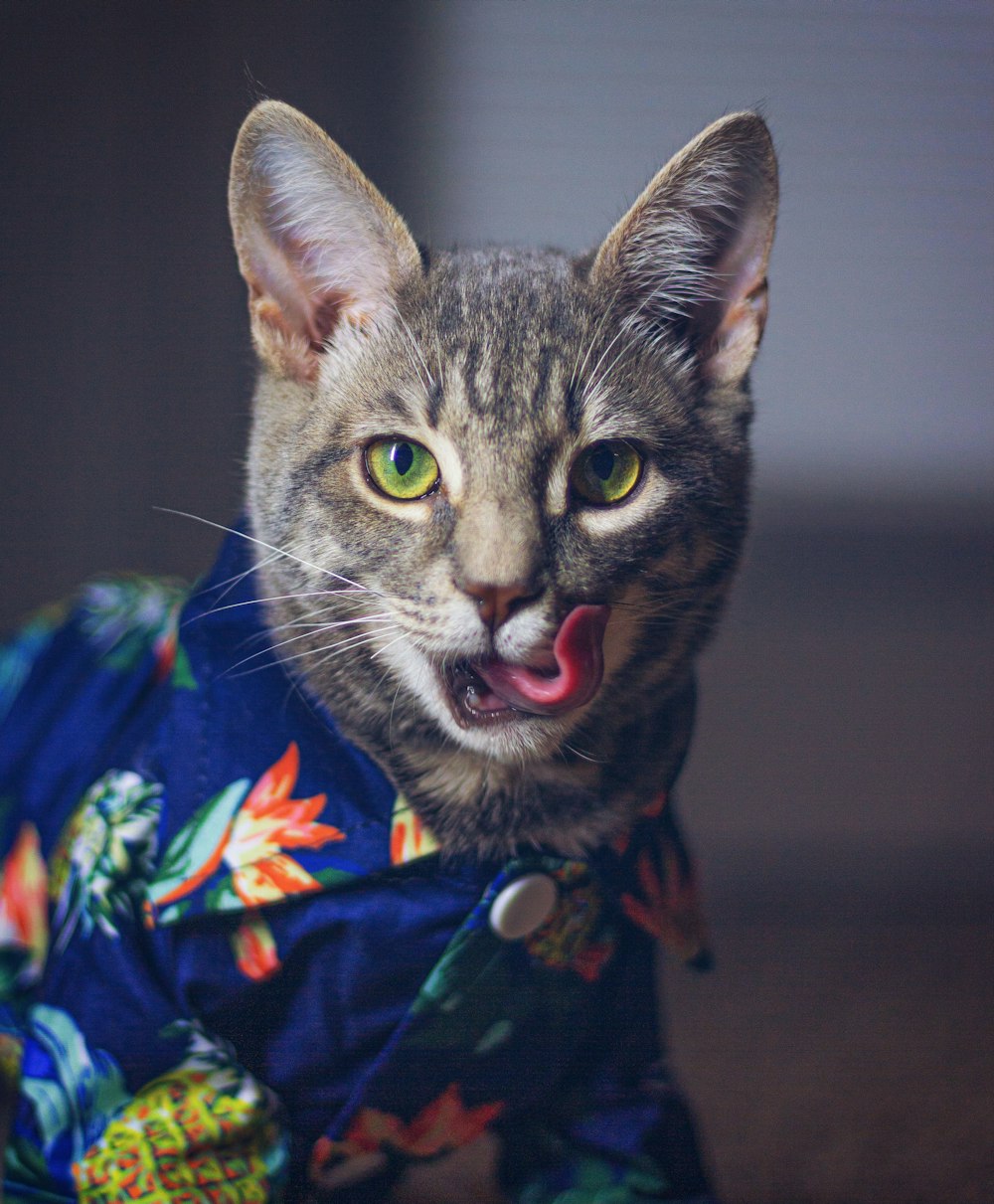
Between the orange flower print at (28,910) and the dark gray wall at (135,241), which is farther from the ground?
the dark gray wall at (135,241)

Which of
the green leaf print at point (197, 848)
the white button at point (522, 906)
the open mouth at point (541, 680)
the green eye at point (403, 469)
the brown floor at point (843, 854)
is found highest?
the green eye at point (403, 469)

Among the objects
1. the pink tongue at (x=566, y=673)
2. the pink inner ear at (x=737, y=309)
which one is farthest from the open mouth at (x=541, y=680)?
the pink inner ear at (x=737, y=309)

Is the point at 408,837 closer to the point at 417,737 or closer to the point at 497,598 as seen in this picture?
the point at 417,737

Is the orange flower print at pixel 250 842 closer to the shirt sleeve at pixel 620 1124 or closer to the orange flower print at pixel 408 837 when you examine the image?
the orange flower print at pixel 408 837

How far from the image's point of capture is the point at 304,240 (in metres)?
0.58

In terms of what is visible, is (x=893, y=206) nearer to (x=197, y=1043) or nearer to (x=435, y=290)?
(x=435, y=290)

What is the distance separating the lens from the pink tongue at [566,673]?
0.48 m

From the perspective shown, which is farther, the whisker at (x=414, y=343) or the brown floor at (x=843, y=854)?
the brown floor at (x=843, y=854)

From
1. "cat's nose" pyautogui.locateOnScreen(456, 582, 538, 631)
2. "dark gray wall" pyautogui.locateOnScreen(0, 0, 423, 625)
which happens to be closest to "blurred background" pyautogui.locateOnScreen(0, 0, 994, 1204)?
"dark gray wall" pyautogui.locateOnScreen(0, 0, 423, 625)

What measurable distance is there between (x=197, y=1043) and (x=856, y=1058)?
0.59 metres

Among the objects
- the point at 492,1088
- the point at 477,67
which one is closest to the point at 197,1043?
the point at 492,1088

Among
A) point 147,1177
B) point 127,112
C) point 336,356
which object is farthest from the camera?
point 127,112

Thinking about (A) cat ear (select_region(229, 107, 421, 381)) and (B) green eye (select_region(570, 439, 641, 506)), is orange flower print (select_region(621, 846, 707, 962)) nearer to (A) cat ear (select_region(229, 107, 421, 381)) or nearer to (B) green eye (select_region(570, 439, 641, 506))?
(B) green eye (select_region(570, 439, 641, 506))

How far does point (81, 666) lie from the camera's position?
80cm
